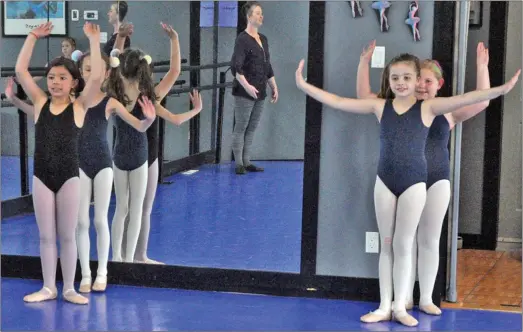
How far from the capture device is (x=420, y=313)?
4.96 m

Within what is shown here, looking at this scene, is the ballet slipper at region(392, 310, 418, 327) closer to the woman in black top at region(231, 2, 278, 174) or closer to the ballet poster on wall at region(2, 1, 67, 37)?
the woman in black top at region(231, 2, 278, 174)

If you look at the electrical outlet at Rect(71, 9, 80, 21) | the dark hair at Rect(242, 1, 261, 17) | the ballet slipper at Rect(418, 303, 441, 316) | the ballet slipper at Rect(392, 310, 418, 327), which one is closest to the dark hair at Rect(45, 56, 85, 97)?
the electrical outlet at Rect(71, 9, 80, 21)

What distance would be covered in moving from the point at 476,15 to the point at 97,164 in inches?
103

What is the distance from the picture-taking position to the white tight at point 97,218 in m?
5.29

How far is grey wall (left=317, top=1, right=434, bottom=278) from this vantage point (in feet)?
16.4

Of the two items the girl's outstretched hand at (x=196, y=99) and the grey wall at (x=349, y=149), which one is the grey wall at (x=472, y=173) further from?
the girl's outstretched hand at (x=196, y=99)

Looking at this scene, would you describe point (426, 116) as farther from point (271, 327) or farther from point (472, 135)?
point (472, 135)

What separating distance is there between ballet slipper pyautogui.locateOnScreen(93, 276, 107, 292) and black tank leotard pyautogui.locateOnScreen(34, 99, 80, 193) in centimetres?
60

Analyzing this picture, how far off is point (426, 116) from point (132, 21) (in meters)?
1.67

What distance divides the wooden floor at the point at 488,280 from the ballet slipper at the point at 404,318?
0.38 m

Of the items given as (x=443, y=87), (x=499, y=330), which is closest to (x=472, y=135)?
(x=443, y=87)

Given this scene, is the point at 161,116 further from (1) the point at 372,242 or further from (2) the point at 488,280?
(2) the point at 488,280

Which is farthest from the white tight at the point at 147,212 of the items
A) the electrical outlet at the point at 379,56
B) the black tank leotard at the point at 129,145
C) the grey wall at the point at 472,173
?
the grey wall at the point at 472,173

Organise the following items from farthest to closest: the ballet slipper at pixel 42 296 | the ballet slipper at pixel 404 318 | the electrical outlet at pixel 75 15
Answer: the electrical outlet at pixel 75 15 → the ballet slipper at pixel 42 296 → the ballet slipper at pixel 404 318
